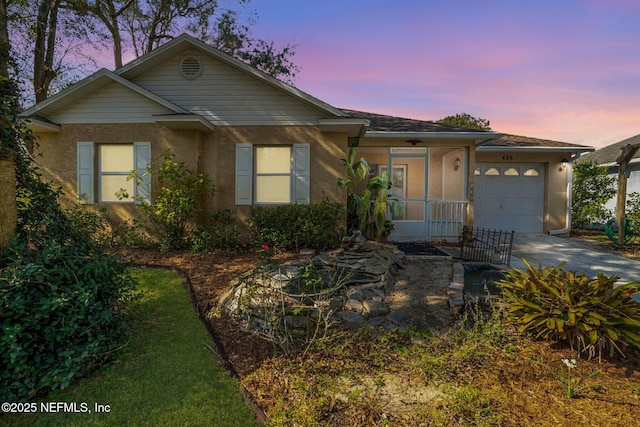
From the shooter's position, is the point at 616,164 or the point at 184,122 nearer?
the point at 184,122

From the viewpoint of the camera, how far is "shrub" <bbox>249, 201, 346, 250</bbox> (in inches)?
311

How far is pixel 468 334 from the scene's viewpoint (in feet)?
12.4

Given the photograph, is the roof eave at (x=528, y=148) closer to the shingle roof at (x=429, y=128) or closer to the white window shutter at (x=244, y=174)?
the shingle roof at (x=429, y=128)

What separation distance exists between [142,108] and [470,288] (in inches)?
336

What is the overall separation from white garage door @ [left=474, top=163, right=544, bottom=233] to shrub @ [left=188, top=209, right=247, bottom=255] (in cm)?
871

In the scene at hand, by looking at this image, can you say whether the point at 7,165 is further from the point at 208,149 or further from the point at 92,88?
the point at 92,88

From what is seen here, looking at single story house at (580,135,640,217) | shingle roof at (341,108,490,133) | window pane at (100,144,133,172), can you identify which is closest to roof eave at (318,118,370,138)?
shingle roof at (341,108,490,133)

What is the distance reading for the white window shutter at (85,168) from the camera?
28.3 feet

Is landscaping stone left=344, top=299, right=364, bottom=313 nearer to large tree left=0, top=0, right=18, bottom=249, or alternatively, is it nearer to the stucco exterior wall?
large tree left=0, top=0, right=18, bottom=249

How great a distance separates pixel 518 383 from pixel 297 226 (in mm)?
5625

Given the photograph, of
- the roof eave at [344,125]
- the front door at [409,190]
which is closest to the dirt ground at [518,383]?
the roof eave at [344,125]

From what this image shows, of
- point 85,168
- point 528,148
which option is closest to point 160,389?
point 85,168

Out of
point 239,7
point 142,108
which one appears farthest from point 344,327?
point 239,7

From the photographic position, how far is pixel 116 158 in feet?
29.1
